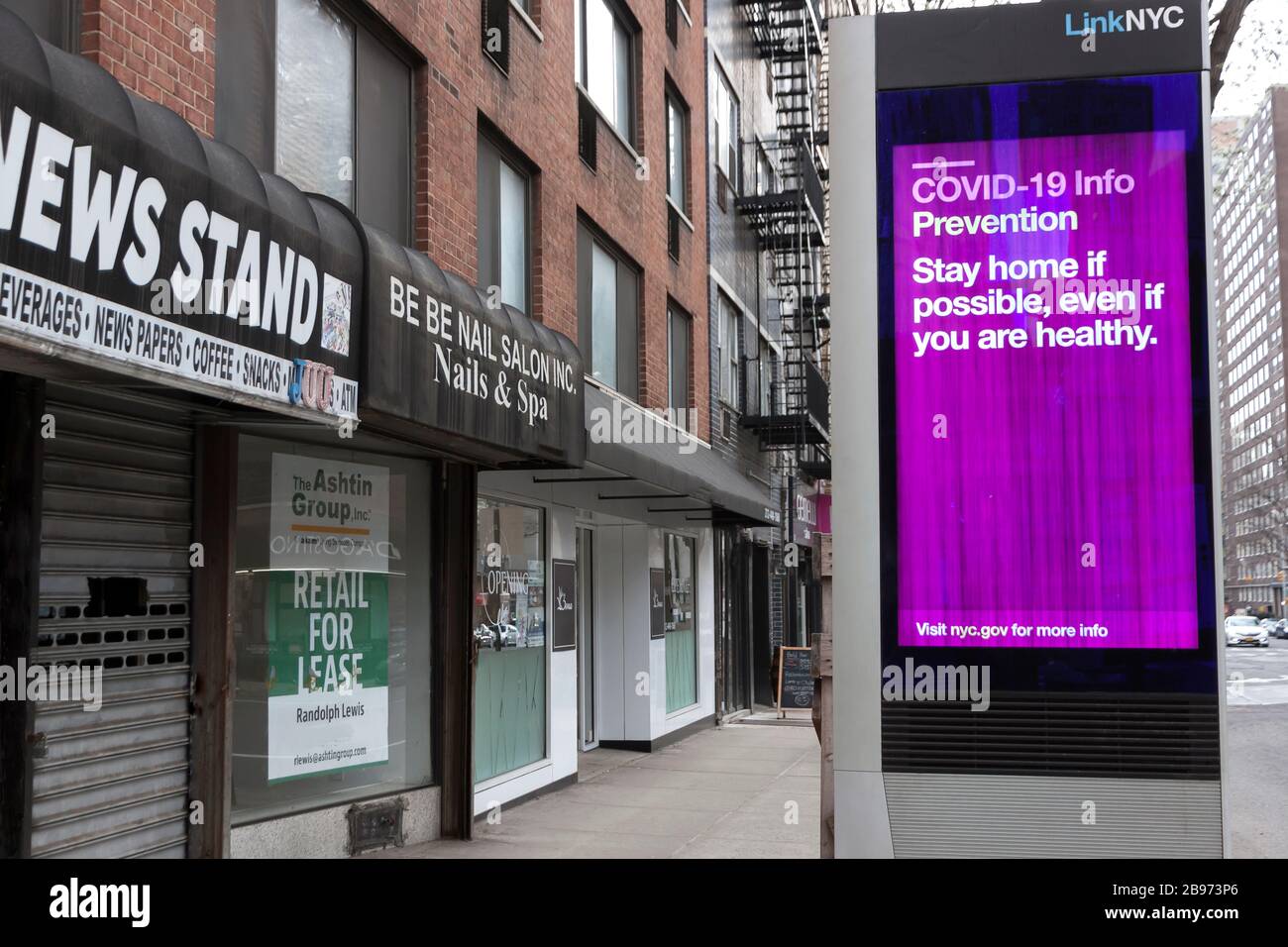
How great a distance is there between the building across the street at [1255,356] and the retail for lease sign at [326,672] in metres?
102

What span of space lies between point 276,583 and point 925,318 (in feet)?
16.5

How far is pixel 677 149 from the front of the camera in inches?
717

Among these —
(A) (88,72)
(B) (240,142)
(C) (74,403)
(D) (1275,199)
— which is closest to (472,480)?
(B) (240,142)

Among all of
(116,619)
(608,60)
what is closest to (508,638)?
(116,619)

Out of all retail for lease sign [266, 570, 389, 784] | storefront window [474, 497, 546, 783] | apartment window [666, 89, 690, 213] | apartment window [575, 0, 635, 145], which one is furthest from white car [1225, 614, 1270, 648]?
retail for lease sign [266, 570, 389, 784]

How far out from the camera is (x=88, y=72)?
502cm

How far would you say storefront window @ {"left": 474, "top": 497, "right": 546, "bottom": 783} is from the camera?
10.8m

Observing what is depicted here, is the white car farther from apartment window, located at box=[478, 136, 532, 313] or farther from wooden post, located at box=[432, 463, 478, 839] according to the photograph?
wooden post, located at box=[432, 463, 478, 839]

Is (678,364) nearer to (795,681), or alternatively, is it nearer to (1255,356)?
(795,681)

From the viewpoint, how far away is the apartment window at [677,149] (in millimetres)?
17656

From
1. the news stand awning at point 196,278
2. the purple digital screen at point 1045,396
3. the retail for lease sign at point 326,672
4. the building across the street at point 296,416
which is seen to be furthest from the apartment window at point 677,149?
the purple digital screen at point 1045,396

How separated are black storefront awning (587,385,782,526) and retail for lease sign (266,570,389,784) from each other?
269cm

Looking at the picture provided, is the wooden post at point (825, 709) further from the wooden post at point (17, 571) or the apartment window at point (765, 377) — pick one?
the apartment window at point (765, 377)

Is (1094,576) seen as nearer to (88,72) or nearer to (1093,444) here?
(1093,444)
